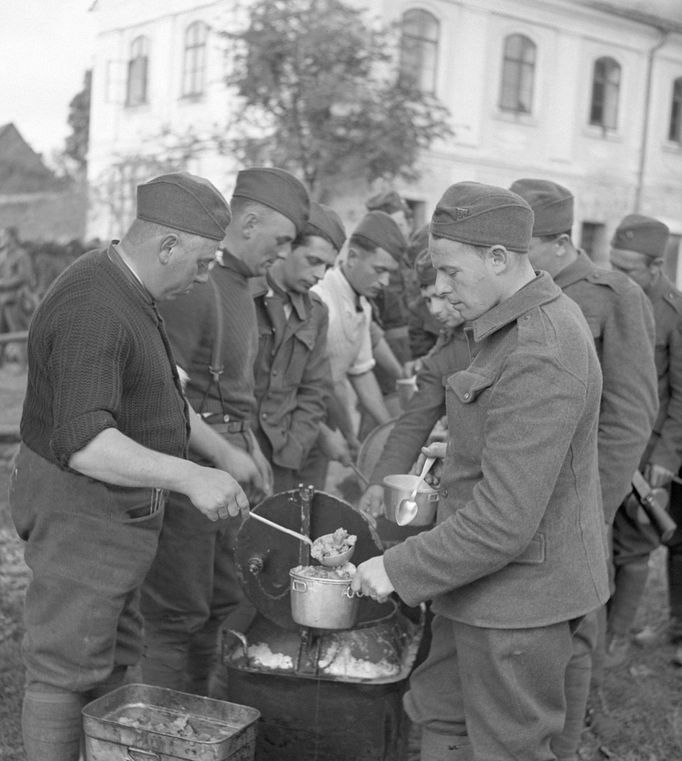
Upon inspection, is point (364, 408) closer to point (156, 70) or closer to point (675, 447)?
point (675, 447)

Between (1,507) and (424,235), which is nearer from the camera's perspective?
(424,235)

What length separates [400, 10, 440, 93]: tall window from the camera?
19484 mm

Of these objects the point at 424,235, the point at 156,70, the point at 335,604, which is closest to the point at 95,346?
the point at 335,604

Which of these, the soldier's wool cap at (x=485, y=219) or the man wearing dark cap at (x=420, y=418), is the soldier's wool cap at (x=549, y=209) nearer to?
the man wearing dark cap at (x=420, y=418)

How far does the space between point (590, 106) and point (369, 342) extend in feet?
59.7

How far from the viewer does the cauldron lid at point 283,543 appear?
3.54 m

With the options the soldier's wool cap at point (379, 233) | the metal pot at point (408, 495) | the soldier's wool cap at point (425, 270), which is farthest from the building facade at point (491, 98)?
the metal pot at point (408, 495)

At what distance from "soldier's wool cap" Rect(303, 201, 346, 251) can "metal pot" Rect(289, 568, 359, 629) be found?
1898 millimetres

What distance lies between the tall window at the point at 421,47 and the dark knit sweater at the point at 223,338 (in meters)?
15.9

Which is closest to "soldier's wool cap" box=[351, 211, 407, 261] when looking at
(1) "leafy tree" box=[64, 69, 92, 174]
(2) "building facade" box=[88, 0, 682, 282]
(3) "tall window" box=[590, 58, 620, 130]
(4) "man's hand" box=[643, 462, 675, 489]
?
(4) "man's hand" box=[643, 462, 675, 489]

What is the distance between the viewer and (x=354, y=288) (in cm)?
575

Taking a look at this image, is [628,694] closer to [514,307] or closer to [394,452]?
[394,452]

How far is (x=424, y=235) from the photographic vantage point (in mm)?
5234

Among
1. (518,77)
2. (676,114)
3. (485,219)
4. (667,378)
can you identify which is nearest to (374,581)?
(485,219)
